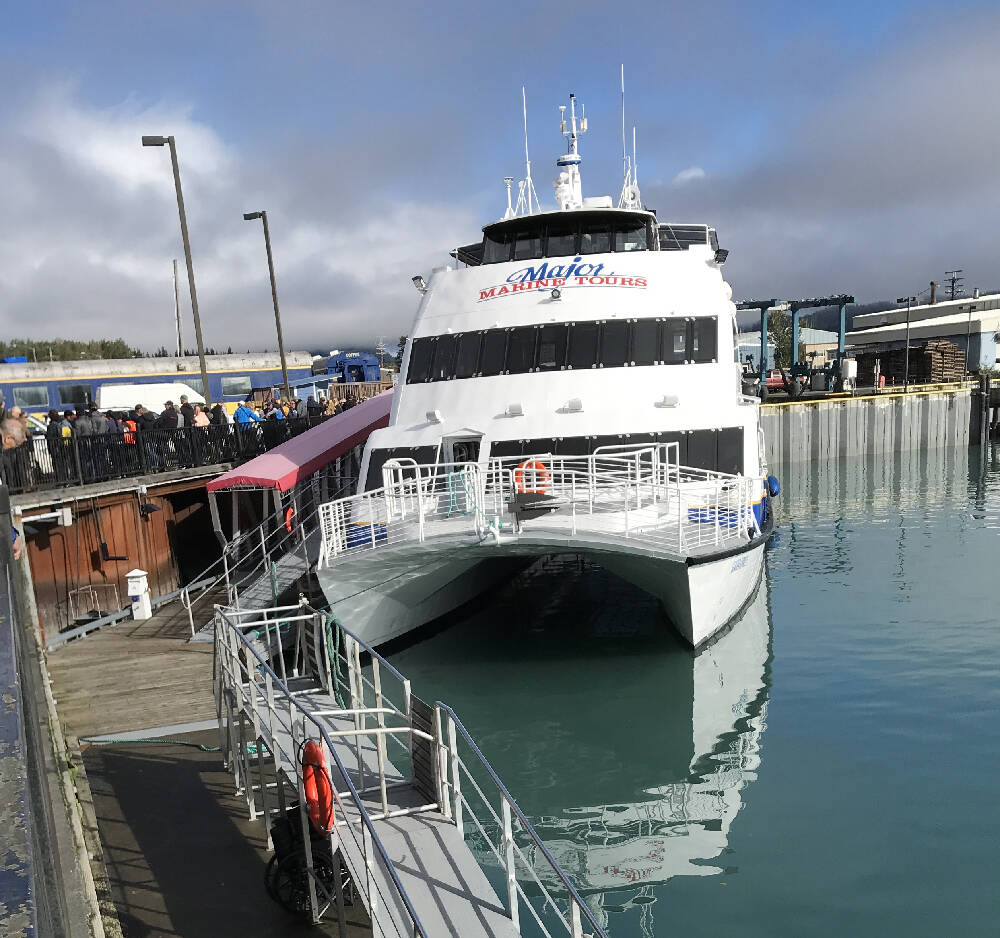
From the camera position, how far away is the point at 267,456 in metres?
17.0

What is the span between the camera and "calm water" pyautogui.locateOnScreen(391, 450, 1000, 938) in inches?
288

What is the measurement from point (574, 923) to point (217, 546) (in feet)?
56.6

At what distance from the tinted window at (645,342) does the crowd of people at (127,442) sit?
33.6 feet

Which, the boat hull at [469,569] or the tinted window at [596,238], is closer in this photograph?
the boat hull at [469,569]

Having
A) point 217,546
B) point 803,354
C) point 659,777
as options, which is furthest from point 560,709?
point 803,354

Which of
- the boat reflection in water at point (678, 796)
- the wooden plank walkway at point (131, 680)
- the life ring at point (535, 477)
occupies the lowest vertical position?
the boat reflection in water at point (678, 796)

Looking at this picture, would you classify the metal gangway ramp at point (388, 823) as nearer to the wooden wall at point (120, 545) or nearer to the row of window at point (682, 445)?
the row of window at point (682, 445)

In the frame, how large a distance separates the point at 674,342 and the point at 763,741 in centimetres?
725

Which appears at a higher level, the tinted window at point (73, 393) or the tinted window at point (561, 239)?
the tinted window at point (561, 239)

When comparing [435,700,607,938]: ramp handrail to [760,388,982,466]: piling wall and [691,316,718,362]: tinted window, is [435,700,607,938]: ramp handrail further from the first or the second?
[760,388,982,466]: piling wall

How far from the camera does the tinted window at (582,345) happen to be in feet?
48.9

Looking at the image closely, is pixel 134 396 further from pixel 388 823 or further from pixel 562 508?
pixel 388 823

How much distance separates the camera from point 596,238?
56.6 ft

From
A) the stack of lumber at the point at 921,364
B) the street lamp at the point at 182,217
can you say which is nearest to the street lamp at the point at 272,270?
the street lamp at the point at 182,217
